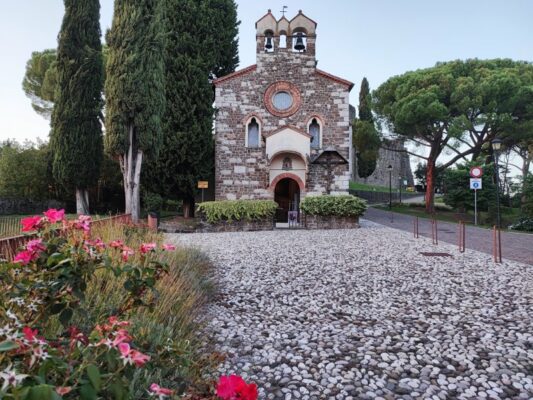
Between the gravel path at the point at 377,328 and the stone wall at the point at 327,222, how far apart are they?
305 inches

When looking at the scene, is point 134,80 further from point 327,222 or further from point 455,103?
point 455,103

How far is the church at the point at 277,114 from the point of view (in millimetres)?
17609

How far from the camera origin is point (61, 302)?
1770 millimetres

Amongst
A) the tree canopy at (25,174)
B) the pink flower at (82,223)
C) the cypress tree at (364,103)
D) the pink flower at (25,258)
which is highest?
the cypress tree at (364,103)

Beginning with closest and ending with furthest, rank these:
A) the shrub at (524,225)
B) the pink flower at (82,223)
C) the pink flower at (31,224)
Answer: the pink flower at (31,224) → the pink flower at (82,223) → the shrub at (524,225)

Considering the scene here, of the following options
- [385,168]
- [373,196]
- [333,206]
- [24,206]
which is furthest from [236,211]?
[385,168]

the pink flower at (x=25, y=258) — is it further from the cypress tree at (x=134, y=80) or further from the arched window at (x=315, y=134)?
the arched window at (x=315, y=134)

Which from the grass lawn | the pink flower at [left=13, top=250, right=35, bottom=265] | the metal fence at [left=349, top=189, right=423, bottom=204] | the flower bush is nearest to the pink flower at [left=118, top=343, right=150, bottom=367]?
the flower bush

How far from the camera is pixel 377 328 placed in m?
3.94

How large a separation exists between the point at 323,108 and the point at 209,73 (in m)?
6.20

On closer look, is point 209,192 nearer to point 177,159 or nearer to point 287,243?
point 177,159

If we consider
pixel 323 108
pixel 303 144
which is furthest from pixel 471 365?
pixel 323 108

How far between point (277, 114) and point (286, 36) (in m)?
3.85

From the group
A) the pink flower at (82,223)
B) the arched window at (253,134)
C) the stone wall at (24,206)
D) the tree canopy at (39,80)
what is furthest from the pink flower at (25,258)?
the tree canopy at (39,80)
